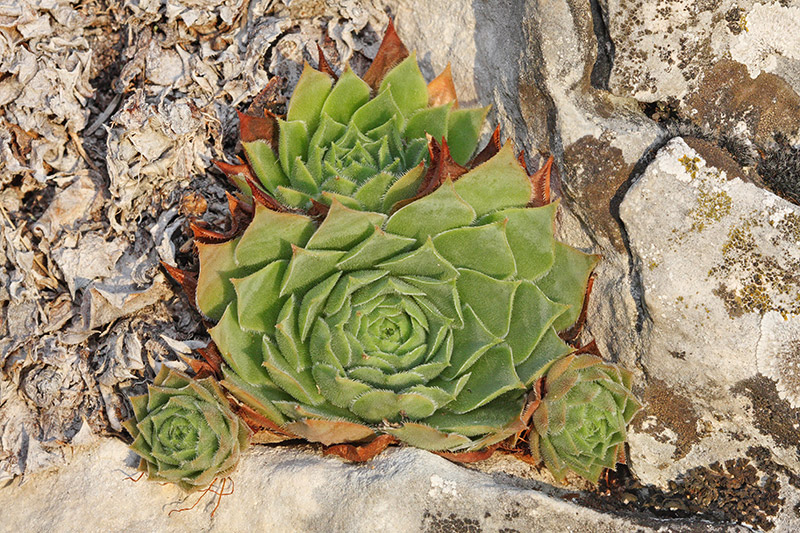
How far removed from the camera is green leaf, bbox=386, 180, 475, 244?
2250mm

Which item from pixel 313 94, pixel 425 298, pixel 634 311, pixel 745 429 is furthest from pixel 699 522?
pixel 313 94

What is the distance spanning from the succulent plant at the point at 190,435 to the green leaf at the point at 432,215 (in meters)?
0.86

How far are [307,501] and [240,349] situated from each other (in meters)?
0.59

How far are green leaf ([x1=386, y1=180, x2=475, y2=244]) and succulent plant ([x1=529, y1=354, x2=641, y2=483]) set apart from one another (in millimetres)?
617

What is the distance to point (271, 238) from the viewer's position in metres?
2.33

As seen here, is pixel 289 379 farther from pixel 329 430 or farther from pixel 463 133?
pixel 463 133

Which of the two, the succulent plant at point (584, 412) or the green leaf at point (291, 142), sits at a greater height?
the green leaf at point (291, 142)

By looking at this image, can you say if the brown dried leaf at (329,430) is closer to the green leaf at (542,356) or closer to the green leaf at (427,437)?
the green leaf at (427,437)

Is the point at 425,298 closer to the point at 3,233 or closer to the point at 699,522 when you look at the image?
the point at 699,522

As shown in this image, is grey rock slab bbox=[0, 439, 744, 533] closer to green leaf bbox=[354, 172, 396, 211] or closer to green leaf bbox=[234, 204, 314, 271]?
green leaf bbox=[234, 204, 314, 271]

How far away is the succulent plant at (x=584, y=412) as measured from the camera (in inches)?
91.0

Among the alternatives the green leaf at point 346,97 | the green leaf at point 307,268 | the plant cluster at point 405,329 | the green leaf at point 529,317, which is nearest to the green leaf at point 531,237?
the plant cluster at point 405,329

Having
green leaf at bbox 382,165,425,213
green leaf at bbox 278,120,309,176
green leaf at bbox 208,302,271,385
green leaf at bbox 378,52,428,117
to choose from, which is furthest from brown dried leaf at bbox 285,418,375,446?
green leaf at bbox 378,52,428,117

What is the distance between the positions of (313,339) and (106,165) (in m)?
1.59
